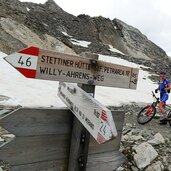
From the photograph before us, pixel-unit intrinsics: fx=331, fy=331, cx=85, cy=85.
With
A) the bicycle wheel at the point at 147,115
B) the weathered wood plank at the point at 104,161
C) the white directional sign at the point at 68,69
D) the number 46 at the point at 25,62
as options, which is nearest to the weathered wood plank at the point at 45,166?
the weathered wood plank at the point at 104,161

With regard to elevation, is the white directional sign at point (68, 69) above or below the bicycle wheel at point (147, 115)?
above

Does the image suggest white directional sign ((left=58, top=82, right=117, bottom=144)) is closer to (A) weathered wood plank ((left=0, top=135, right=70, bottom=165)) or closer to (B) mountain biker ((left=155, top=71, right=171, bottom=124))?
(A) weathered wood plank ((left=0, top=135, right=70, bottom=165))

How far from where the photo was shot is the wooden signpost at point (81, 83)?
2920mm

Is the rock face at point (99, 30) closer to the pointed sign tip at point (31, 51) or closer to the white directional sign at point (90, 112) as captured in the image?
the white directional sign at point (90, 112)

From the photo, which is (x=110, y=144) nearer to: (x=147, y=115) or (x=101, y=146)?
(x=101, y=146)

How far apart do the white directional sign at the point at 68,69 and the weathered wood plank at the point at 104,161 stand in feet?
2.49

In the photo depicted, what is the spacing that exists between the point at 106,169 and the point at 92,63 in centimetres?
116

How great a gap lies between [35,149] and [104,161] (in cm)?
81

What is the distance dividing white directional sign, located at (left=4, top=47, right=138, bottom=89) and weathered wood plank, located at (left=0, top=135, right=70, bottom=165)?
1.94 ft

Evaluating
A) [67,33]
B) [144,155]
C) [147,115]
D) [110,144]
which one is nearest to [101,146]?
[110,144]

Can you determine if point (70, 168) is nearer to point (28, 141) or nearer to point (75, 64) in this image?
point (28, 141)

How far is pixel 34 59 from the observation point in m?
3.02

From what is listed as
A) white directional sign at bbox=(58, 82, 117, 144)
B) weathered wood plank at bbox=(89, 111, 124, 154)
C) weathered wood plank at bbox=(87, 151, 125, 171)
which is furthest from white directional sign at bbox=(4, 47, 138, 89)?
weathered wood plank at bbox=(87, 151, 125, 171)

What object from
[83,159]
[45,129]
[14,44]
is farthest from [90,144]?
[14,44]
